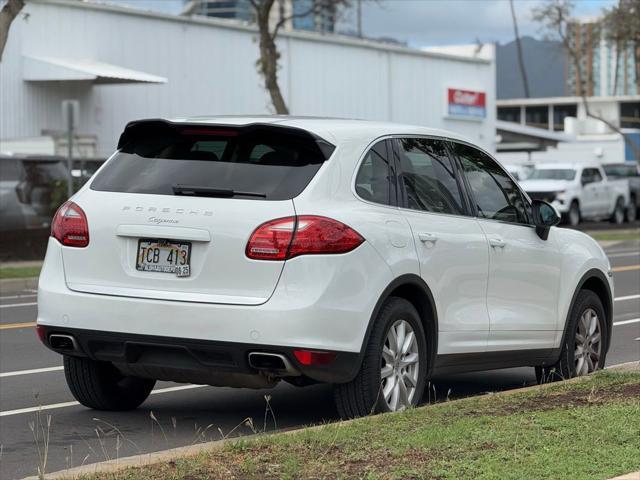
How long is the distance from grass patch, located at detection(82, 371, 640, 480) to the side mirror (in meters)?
1.90

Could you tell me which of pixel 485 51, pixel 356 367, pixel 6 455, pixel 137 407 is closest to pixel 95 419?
pixel 137 407

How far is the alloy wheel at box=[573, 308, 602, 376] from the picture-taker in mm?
9881

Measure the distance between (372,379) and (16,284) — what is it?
1390cm

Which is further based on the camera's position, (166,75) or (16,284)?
(166,75)

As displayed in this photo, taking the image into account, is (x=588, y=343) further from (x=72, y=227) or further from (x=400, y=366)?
(x=72, y=227)

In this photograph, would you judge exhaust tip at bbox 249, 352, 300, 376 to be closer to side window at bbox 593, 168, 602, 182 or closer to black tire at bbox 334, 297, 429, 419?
black tire at bbox 334, 297, 429, 419

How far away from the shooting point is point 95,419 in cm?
841

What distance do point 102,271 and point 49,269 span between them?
1.43ft

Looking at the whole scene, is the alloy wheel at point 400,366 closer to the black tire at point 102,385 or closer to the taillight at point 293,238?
the taillight at point 293,238

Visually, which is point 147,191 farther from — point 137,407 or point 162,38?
point 162,38

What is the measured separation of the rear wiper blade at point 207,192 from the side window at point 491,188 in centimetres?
196

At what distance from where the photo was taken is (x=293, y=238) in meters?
7.34

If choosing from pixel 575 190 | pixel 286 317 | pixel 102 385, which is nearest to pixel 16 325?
pixel 102 385

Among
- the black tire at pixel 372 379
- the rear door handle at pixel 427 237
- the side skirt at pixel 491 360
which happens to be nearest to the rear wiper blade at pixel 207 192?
the black tire at pixel 372 379
